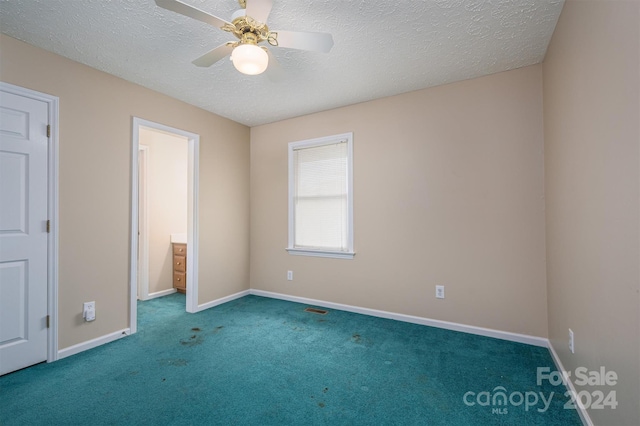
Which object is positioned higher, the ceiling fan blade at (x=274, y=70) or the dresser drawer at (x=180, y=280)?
the ceiling fan blade at (x=274, y=70)

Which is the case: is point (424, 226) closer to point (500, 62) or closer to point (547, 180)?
point (547, 180)

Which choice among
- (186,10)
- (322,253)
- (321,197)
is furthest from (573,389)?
(186,10)

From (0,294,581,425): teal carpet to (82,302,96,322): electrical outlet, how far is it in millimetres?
289

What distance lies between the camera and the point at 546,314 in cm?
261

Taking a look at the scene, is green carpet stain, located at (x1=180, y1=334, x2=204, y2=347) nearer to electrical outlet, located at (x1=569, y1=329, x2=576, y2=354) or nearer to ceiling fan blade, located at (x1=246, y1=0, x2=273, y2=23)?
ceiling fan blade, located at (x1=246, y1=0, x2=273, y2=23)

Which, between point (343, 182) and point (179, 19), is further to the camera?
point (343, 182)

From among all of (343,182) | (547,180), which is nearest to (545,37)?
(547,180)

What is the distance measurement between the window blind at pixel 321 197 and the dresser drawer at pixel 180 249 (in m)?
1.75

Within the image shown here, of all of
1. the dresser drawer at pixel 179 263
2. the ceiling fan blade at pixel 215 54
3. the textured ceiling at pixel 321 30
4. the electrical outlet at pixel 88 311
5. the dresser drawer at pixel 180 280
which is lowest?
the dresser drawer at pixel 180 280

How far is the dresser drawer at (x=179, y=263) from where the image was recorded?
448cm

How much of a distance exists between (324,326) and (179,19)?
2.96 metres

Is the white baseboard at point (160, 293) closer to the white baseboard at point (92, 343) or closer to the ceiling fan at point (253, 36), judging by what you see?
the white baseboard at point (92, 343)

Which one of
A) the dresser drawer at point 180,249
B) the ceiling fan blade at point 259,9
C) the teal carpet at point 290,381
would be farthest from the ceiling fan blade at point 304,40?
the dresser drawer at point 180,249

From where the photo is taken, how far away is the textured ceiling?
6.39ft
